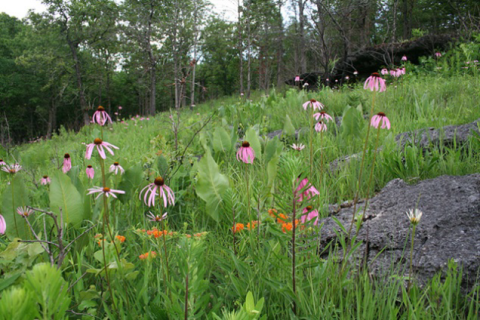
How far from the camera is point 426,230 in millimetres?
1382

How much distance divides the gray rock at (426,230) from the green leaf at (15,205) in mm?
1461

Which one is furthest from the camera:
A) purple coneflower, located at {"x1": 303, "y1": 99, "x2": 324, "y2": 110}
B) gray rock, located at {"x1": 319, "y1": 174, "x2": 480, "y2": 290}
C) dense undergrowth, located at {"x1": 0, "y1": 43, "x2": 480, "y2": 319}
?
purple coneflower, located at {"x1": 303, "y1": 99, "x2": 324, "y2": 110}

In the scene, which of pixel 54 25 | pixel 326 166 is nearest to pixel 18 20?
pixel 54 25

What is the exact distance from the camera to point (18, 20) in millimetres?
41938

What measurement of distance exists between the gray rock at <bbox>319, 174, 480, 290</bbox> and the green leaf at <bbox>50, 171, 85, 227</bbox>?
4.03ft

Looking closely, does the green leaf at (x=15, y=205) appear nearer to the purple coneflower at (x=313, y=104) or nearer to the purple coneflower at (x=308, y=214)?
the purple coneflower at (x=308, y=214)

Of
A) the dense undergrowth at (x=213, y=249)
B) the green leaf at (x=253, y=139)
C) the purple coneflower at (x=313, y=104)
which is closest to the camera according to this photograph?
the dense undergrowth at (x=213, y=249)

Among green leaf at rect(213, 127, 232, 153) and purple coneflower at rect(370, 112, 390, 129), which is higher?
purple coneflower at rect(370, 112, 390, 129)

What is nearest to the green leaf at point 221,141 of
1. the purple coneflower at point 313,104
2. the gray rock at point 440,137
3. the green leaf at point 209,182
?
the gray rock at point 440,137

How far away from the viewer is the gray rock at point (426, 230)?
119 centimetres

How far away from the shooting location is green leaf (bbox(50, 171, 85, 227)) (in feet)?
5.09

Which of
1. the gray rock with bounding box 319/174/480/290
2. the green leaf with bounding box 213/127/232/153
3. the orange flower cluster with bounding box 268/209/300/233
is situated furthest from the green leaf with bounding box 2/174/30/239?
the green leaf with bounding box 213/127/232/153

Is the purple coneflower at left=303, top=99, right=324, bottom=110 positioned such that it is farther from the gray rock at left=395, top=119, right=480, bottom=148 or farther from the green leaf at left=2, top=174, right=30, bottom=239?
the green leaf at left=2, top=174, right=30, bottom=239

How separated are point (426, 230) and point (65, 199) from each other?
1690 millimetres
